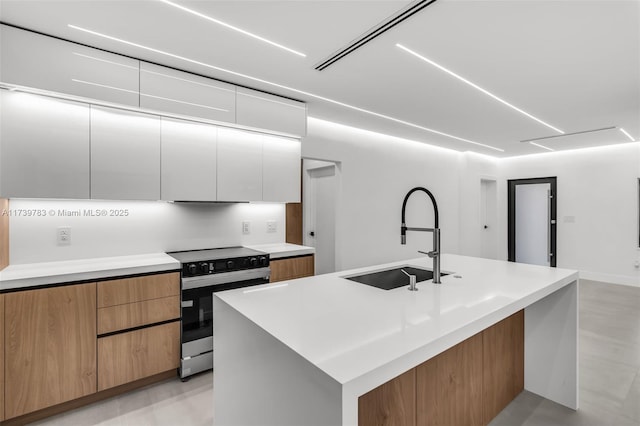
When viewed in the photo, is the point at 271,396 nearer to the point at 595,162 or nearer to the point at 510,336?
the point at 510,336

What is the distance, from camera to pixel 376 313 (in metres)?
1.37

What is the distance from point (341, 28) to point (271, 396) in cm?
209

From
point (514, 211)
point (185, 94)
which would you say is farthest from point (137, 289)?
point (514, 211)

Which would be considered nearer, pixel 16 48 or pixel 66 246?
pixel 16 48

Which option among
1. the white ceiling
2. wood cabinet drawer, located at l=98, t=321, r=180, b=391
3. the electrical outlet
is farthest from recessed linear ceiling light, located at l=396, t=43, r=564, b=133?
the electrical outlet

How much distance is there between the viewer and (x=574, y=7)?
5.95ft

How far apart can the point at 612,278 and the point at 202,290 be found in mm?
7075

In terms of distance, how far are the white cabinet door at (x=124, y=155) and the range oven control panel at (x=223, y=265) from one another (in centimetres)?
66

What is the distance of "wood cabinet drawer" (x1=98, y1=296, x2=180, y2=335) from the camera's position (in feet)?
7.26

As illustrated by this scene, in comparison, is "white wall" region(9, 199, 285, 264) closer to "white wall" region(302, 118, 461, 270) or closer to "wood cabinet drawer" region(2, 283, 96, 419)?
"wood cabinet drawer" region(2, 283, 96, 419)

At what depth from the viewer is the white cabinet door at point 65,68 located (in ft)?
6.41

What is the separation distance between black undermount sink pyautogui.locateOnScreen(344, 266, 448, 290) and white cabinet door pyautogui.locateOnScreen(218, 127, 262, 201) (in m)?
1.58

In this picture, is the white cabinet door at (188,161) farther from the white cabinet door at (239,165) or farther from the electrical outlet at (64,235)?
the electrical outlet at (64,235)

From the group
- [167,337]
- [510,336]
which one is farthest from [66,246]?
[510,336]
